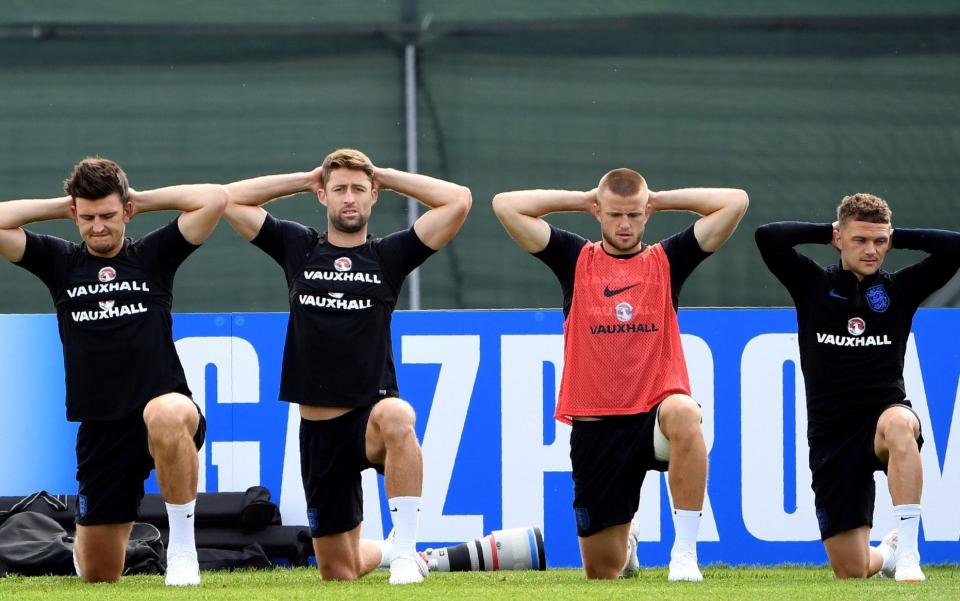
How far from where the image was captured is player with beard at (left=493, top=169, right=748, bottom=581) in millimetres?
6797

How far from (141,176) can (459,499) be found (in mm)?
3084

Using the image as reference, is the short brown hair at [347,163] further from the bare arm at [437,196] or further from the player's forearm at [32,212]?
the player's forearm at [32,212]

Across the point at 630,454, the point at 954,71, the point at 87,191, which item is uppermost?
the point at 954,71

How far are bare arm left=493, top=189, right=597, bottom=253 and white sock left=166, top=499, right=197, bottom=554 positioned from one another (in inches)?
74.2

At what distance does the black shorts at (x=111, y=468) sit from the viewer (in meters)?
6.82

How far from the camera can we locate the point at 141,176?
997 cm

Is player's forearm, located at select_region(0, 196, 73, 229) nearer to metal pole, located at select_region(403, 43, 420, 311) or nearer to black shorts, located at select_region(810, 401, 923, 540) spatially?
metal pole, located at select_region(403, 43, 420, 311)

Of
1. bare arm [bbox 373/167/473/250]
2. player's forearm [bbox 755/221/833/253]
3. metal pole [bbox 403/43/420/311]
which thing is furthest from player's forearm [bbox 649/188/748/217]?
metal pole [bbox 403/43/420/311]

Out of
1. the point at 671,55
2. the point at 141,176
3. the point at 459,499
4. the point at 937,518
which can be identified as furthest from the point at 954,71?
the point at 141,176

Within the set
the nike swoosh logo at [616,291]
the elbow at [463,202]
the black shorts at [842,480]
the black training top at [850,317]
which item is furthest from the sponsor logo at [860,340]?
the elbow at [463,202]

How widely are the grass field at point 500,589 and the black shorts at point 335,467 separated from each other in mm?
281

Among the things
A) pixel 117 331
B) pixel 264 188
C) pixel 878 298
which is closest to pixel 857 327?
pixel 878 298

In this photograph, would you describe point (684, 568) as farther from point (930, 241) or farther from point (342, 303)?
point (930, 241)

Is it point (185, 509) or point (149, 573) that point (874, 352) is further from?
point (149, 573)
